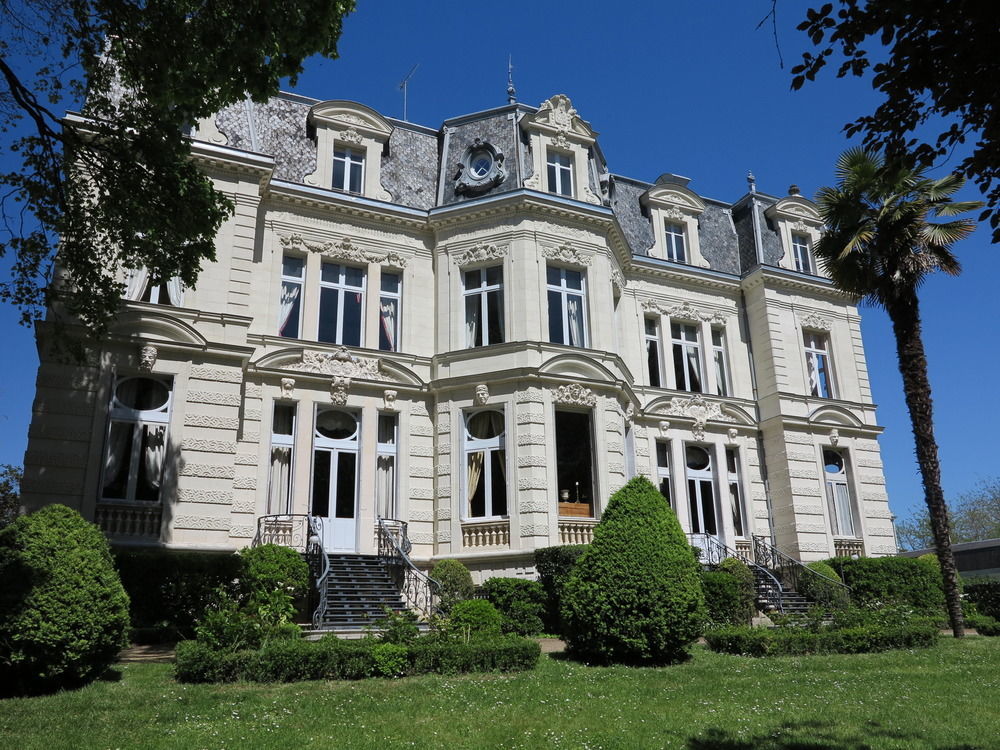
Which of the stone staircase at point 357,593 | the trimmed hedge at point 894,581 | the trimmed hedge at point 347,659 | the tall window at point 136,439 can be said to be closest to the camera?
the trimmed hedge at point 347,659

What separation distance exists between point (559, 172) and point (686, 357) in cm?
745

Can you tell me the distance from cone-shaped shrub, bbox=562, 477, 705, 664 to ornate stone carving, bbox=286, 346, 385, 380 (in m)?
8.78

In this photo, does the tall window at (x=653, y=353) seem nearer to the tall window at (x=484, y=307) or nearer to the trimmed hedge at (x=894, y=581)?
the tall window at (x=484, y=307)

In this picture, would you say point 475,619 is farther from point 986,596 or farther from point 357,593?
A: point 986,596

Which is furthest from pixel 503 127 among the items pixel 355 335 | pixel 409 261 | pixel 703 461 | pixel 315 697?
pixel 315 697

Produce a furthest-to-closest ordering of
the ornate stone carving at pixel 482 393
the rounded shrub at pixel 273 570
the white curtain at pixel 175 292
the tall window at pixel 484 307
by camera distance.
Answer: the tall window at pixel 484 307 → the ornate stone carving at pixel 482 393 → the white curtain at pixel 175 292 → the rounded shrub at pixel 273 570

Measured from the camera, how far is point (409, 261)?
21625mm

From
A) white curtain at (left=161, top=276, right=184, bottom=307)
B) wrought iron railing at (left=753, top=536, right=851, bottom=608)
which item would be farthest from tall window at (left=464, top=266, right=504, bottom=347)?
wrought iron railing at (left=753, top=536, right=851, bottom=608)

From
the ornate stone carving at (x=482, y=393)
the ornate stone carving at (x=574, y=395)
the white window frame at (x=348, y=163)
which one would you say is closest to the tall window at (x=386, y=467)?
the ornate stone carving at (x=482, y=393)

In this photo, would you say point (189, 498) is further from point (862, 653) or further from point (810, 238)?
point (810, 238)

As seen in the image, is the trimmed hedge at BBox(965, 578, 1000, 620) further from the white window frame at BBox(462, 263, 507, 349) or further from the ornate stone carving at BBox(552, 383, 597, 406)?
the white window frame at BBox(462, 263, 507, 349)

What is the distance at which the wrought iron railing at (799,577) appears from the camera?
20.5 m

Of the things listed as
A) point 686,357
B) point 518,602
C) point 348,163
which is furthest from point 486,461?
point 348,163

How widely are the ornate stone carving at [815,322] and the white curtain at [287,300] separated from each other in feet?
54.7
